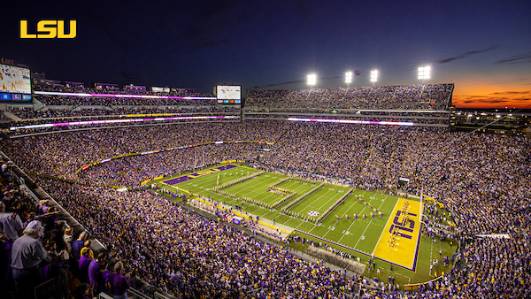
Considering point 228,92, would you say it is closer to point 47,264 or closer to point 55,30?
point 55,30

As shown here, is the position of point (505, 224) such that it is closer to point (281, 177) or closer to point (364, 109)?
point (281, 177)

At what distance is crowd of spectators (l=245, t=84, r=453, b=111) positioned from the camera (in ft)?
169

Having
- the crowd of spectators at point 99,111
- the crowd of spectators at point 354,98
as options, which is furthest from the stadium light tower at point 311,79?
the crowd of spectators at point 99,111

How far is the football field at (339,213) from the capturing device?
21094 mm

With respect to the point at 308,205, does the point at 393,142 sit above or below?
above

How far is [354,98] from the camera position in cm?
6169

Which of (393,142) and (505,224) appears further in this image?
(393,142)

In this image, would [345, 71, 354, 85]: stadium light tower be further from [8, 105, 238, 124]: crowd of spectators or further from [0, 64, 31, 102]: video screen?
[0, 64, 31, 102]: video screen

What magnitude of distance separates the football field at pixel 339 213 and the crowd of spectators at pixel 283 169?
2379 millimetres

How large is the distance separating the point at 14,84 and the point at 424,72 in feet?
197

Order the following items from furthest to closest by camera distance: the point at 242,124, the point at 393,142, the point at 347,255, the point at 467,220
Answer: the point at 242,124
the point at 393,142
the point at 467,220
the point at 347,255

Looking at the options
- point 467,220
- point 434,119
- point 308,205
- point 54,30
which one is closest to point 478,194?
point 467,220

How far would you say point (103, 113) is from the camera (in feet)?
163

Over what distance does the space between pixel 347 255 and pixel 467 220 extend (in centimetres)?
1248
